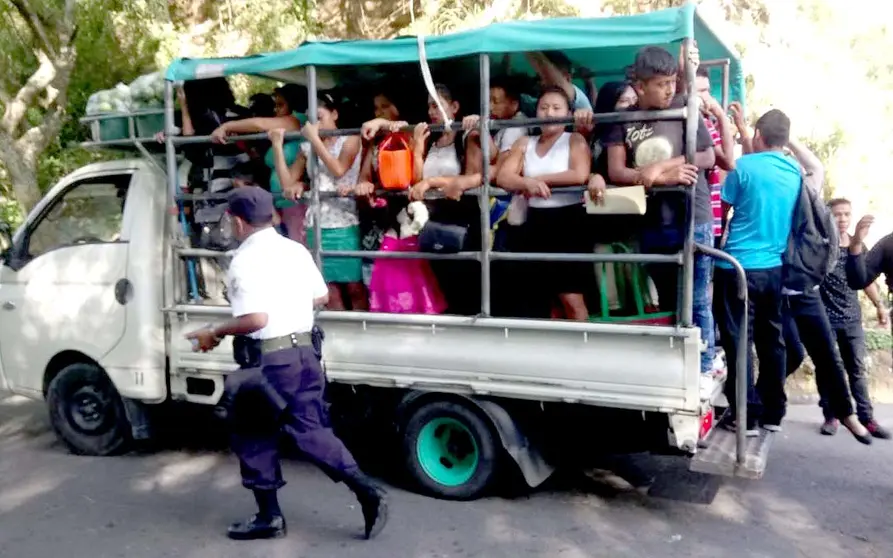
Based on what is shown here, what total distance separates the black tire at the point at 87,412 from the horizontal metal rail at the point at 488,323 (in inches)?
38.8

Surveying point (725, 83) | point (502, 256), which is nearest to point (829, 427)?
point (725, 83)

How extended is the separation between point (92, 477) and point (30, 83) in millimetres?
5210

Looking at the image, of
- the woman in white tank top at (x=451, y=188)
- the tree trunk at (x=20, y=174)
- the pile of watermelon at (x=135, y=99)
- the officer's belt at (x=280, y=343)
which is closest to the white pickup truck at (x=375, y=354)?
the pile of watermelon at (x=135, y=99)

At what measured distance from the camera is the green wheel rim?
4641 millimetres

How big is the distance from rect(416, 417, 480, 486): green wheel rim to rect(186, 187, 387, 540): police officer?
578 millimetres

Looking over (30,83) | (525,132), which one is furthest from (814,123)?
(30,83)

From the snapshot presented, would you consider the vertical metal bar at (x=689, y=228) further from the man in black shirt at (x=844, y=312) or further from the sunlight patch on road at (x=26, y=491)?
the sunlight patch on road at (x=26, y=491)

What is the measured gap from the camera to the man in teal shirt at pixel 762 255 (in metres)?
4.71

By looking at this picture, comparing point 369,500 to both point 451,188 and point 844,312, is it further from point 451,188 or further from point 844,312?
point 844,312

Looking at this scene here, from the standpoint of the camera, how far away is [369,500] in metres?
4.06

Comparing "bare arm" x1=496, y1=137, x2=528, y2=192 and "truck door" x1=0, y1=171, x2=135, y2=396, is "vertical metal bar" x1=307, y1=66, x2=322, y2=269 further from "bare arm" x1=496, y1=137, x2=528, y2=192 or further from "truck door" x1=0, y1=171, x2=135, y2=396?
"truck door" x1=0, y1=171, x2=135, y2=396

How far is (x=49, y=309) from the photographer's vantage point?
5543mm

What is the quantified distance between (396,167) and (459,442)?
4.95ft

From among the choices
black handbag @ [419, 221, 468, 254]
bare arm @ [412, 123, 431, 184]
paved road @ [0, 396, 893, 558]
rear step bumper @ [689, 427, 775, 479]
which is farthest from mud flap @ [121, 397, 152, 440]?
rear step bumper @ [689, 427, 775, 479]
